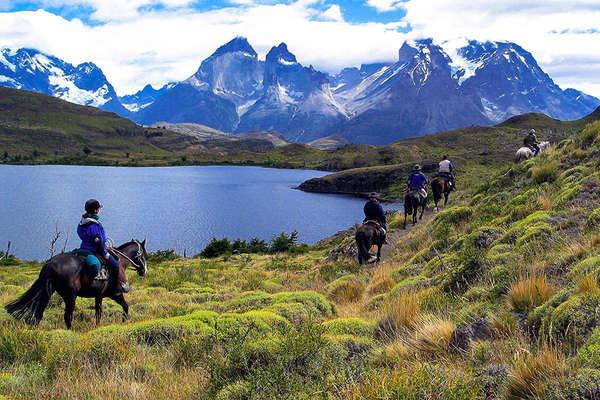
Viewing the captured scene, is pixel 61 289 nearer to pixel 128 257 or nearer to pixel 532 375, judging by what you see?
pixel 128 257

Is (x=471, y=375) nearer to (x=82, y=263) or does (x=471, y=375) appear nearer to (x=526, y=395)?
(x=526, y=395)

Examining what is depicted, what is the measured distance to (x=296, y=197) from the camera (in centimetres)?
8956

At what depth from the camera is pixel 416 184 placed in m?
27.3

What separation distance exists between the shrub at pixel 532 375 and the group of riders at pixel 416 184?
13.5 metres

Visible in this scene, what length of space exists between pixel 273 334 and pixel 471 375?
11.6 ft

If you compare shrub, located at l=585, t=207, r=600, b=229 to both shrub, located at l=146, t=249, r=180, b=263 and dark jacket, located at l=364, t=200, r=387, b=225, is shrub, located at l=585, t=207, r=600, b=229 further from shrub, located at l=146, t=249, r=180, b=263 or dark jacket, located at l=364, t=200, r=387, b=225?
shrub, located at l=146, t=249, r=180, b=263

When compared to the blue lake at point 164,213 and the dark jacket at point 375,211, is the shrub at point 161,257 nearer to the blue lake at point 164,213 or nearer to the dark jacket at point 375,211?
the blue lake at point 164,213

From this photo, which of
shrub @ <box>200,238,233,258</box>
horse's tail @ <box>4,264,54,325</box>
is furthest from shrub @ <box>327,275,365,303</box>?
shrub @ <box>200,238,233,258</box>

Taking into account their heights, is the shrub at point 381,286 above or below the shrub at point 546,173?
below

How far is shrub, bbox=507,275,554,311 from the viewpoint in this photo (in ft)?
17.8

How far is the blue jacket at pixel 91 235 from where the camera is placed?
999 cm

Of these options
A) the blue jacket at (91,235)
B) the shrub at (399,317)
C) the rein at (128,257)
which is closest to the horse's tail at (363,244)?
the rein at (128,257)

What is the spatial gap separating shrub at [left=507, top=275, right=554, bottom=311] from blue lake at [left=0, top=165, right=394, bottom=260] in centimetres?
3623

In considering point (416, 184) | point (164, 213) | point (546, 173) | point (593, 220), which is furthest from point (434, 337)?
point (164, 213)
